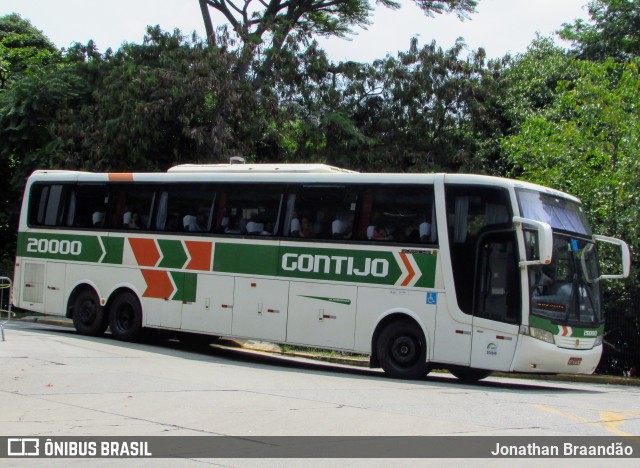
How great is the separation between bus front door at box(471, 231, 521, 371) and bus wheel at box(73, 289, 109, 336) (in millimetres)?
9221

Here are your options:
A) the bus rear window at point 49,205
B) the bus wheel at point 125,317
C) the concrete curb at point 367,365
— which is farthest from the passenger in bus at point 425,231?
the bus rear window at point 49,205

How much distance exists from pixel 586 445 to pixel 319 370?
8.94 m

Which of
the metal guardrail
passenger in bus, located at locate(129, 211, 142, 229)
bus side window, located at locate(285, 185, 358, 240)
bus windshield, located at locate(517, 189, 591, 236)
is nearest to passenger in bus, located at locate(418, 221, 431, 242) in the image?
bus side window, located at locate(285, 185, 358, 240)

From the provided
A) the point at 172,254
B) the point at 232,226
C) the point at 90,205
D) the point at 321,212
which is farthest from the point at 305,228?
the point at 90,205

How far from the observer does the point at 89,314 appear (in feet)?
66.9

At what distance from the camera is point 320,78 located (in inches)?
1187

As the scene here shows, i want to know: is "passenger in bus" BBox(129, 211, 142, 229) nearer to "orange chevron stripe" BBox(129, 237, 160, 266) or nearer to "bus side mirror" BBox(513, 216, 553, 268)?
"orange chevron stripe" BBox(129, 237, 160, 266)

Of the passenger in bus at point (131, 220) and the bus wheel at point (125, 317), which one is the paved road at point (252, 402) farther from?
the passenger in bus at point (131, 220)

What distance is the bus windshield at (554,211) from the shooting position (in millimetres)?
14912

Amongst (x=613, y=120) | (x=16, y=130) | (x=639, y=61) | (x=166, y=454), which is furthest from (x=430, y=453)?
(x=16, y=130)

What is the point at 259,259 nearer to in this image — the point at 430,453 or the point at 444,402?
the point at 444,402

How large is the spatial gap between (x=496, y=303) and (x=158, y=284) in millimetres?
7710

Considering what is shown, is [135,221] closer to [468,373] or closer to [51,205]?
[51,205]

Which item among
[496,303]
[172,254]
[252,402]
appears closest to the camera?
[252,402]
